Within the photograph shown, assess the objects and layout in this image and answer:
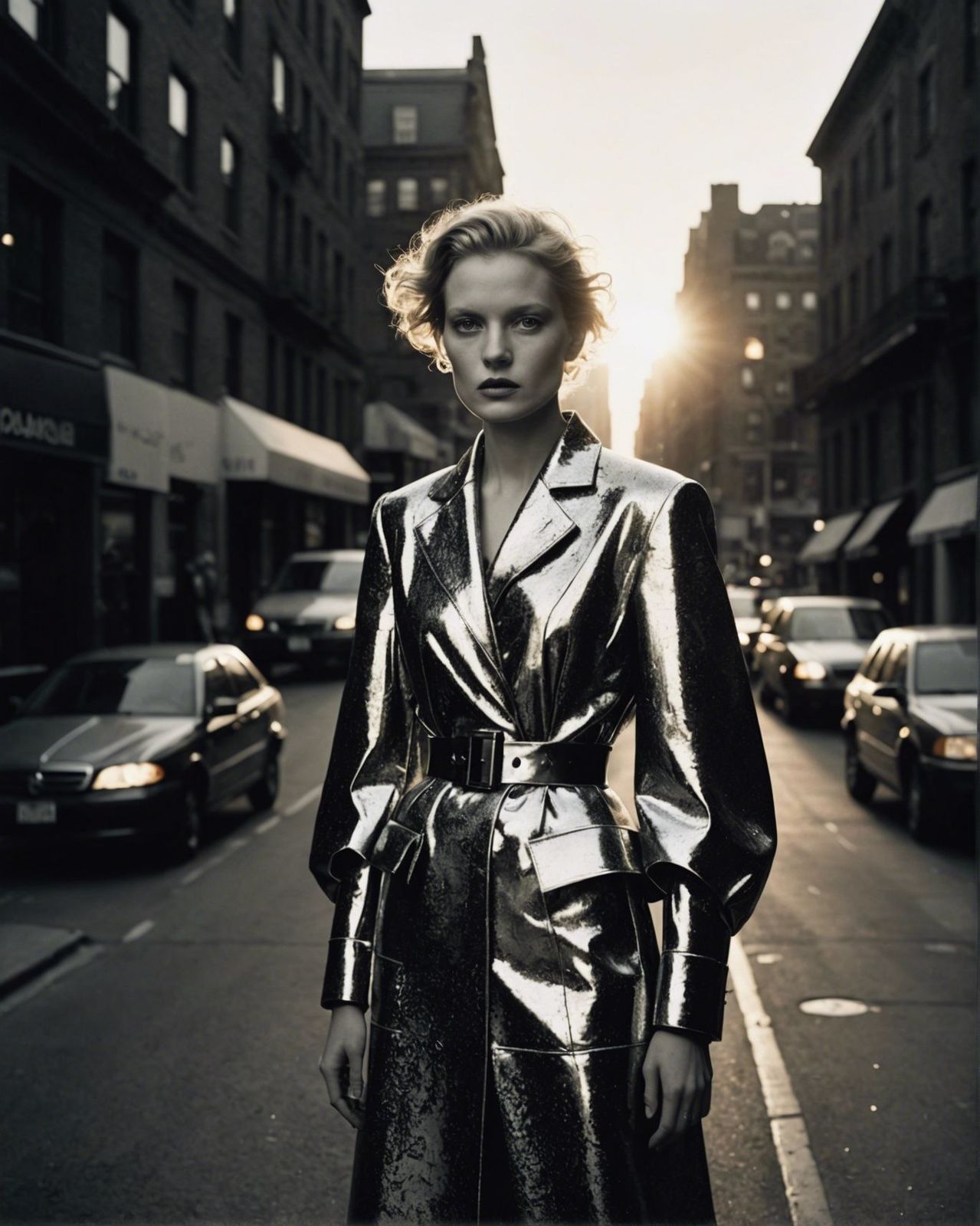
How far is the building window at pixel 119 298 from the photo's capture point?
18.2 metres

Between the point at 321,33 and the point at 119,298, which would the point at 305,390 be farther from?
the point at 321,33

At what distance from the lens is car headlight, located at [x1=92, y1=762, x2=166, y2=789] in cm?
894

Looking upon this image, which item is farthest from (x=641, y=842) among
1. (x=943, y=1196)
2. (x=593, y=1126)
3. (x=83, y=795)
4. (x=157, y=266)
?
(x=157, y=266)

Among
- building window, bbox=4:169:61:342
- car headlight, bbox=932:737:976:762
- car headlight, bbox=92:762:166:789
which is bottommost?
car headlight, bbox=92:762:166:789

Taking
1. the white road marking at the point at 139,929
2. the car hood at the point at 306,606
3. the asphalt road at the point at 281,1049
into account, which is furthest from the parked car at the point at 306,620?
the white road marking at the point at 139,929

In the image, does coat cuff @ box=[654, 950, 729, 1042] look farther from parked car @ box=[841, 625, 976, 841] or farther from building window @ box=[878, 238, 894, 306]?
building window @ box=[878, 238, 894, 306]

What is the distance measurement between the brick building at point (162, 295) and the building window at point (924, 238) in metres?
13.2

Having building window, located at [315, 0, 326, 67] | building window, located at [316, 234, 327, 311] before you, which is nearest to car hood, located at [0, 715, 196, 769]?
building window, located at [315, 0, 326, 67]

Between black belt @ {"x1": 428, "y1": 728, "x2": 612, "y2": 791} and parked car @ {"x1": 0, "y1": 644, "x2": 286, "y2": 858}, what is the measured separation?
7.22 m

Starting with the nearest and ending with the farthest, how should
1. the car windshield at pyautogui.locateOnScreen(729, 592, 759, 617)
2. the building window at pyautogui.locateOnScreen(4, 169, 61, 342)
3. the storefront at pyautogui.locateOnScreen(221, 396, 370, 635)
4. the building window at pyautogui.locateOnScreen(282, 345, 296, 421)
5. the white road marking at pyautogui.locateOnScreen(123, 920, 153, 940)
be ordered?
the white road marking at pyautogui.locateOnScreen(123, 920, 153, 940)
the building window at pyautogui.locateOnScreen(4, 169, 61, 342)
the storefront at pyautogui.locateOnScreen(221, 396, 370, 635)
the car windshield at pyautogui.locateOnScreen(729, 592, 759, 617)
the building window at pyautogui.locateOnScreen(282, 345, 296, 421)

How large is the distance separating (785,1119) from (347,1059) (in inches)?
117

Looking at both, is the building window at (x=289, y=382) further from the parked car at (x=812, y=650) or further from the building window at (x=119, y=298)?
the parked car at (x=812, y=650)

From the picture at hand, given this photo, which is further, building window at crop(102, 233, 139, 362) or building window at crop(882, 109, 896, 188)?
building window at crop(882, 109, 896, 188)

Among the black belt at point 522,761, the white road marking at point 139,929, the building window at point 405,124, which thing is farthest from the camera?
the building window at point 405,124
